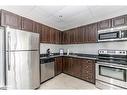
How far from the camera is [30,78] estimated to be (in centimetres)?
273

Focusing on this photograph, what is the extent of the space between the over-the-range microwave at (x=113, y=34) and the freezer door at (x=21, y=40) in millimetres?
2063

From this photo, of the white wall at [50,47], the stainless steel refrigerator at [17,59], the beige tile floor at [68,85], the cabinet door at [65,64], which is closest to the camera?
the stainless steel refrigerator at [17,59]

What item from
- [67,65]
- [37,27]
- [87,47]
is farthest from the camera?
[67,65]

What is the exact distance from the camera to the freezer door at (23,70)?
87.0 inches

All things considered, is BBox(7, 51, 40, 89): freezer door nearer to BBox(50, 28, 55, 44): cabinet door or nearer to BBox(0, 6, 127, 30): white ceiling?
BBox(0, 6, 127, 30): white ceiling

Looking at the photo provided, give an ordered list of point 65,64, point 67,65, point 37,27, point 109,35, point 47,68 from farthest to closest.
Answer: point 65,64 → point 67,65 → point 47,68 → point 37,27 → point 109,35

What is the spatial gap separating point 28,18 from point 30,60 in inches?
49.0

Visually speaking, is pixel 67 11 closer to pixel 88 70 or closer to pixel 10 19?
pixel 10 19

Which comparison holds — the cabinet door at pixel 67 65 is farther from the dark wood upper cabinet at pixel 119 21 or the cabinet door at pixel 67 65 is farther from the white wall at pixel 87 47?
the dark wood upper cabinet at pixel 119 21

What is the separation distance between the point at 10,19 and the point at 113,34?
279 cm

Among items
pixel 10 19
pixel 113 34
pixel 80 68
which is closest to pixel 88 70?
pixel 80 68

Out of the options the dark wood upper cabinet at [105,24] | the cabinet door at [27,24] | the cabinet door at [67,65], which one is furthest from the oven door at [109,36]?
the cabinet door at [27,24]

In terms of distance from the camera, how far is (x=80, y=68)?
13.4 feet

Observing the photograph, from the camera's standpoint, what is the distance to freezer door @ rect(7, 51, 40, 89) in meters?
2.21
